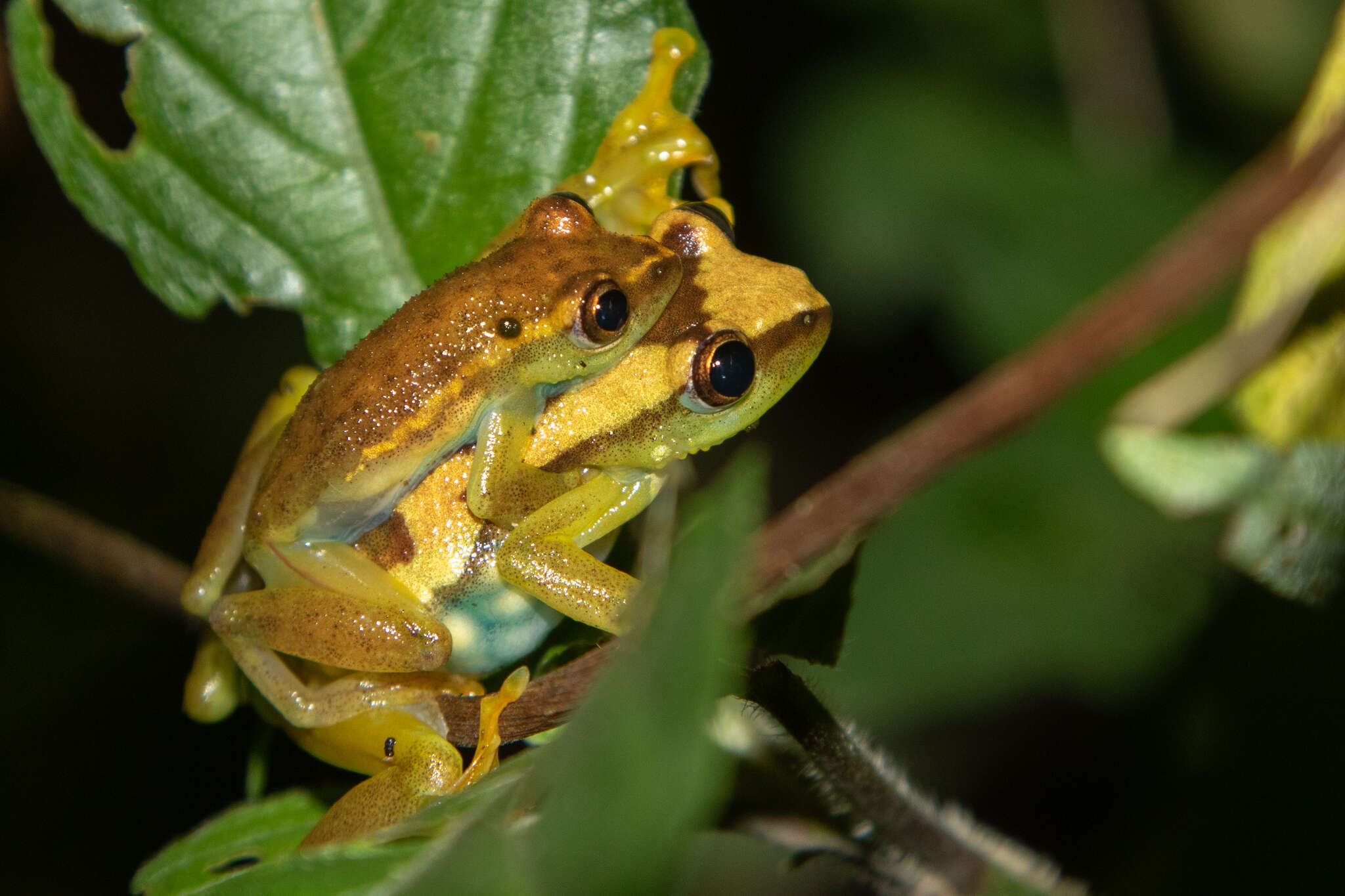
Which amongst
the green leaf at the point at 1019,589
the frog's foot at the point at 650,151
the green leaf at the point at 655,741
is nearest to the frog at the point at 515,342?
the frog's foot at the point at 650,151

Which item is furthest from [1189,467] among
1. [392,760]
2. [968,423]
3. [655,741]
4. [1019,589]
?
[655,741]

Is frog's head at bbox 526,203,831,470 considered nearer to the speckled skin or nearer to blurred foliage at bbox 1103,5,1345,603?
the speckled skin

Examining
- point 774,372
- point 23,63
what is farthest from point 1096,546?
point 23,63

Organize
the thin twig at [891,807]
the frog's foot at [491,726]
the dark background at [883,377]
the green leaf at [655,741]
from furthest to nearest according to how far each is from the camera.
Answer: the dark background at [883,377] < the frog's foot at [491,726] < the thin twig at [891,807] < the green leaf at [655,741]

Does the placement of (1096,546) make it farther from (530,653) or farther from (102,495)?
(102,495)

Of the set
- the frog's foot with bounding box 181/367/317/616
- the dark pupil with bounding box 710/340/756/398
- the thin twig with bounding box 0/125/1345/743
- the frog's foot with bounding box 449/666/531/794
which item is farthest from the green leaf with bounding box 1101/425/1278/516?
the frog's foot with bounding box 181/367/317/616

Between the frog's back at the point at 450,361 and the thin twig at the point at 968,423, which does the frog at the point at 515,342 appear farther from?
the thin twig at the point at 968,423

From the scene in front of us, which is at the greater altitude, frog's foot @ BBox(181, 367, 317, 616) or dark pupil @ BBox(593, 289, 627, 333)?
dark pupil @ BBox(593, 289, 627, 333)
